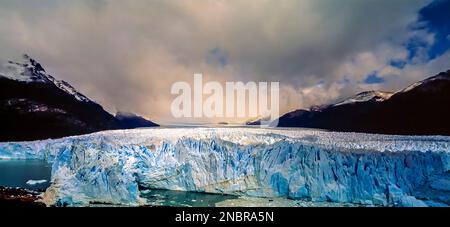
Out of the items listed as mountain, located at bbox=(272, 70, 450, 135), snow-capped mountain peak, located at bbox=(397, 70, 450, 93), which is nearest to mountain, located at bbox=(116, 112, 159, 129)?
mountain, located at bbox=(272, 70, 450, 135)

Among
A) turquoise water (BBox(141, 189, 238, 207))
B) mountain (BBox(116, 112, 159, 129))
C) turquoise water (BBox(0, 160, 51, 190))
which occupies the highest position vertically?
mountain (BBox(116, 112, 159, 129))

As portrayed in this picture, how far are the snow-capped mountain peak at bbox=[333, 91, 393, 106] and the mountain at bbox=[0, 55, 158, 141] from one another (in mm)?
4205

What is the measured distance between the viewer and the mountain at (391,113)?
4789 millimetres

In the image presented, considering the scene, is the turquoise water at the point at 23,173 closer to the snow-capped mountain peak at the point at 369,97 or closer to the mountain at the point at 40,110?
the mountain at the point at 40,110

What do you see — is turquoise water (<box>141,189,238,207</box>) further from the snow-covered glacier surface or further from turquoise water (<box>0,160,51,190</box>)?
turquoise water (<box>0,160,51,190</box>)

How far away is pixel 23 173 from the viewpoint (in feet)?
19.4

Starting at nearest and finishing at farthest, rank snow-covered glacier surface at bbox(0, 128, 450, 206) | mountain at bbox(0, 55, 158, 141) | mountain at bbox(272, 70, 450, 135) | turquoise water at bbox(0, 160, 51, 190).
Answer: snow-covered glacier surface at bbox(0, 128, 450, 206) → mountain at bbox(272, 70, 450, 135) → turquoise water at bbox(0, 160, 51, 190) → mountain at bbox(0, 55, 158, 141)

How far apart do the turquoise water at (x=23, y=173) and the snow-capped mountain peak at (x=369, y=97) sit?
5.06 meters

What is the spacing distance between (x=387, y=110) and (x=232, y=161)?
3181 millimetres

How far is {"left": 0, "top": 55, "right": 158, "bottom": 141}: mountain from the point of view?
607cm

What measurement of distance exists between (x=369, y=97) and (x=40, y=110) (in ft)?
23.4

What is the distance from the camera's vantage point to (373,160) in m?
4.02
